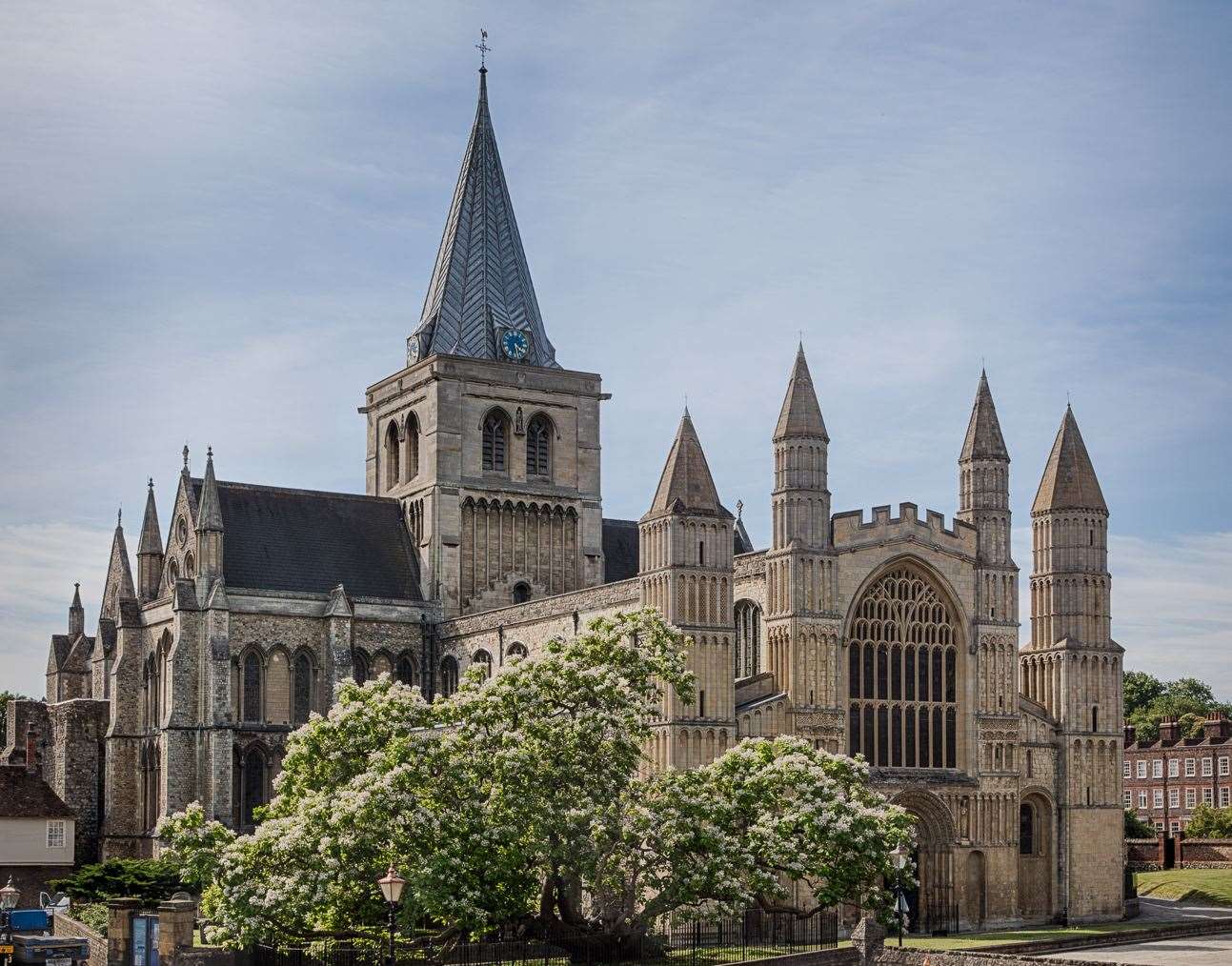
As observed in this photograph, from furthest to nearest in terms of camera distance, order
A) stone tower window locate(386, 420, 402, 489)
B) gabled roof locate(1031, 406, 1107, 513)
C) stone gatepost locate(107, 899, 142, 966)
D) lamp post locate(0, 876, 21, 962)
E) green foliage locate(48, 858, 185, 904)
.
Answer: stone tower window locate(386, 420, 402, 489), gabled roof locate(1031, 406, 1107, 513), green foliage locate(48, 858, 185, 904), stone gatepost locate(107, 899, 142, 966), lamp post locate(0, 876, 21, 962)

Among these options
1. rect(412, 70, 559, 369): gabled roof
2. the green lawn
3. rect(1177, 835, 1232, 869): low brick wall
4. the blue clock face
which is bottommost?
the green lawn

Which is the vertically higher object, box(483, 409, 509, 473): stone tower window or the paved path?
box(483, 409, 509, 473): stone tower window

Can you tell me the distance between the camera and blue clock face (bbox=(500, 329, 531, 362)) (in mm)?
77625

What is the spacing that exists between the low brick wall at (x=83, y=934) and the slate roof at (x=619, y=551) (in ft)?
103

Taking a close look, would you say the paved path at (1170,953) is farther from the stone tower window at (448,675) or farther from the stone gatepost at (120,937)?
the stone tower window at (448,675)

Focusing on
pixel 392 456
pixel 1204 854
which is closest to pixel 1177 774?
pixel 1204 854

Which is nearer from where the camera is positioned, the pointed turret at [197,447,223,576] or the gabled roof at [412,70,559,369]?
the pointed turret at [197,447,223,576]

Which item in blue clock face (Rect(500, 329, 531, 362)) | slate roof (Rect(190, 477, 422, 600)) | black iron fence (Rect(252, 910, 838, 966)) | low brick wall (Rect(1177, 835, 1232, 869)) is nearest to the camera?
black iron fence (Rect(252, 910, 838, 966))

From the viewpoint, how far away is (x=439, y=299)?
257 ft

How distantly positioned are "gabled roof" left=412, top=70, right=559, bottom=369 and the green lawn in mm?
29550

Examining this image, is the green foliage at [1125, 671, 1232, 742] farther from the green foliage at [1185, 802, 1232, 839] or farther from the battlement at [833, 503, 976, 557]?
the battlement at [833, 503, 976, 557]

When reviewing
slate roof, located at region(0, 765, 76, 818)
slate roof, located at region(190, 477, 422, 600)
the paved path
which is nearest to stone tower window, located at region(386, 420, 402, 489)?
slate roof, located at region(190, 477, 422, 600)

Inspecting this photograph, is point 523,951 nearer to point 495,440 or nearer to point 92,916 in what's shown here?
point 92,916

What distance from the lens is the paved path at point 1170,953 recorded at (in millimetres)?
46594
